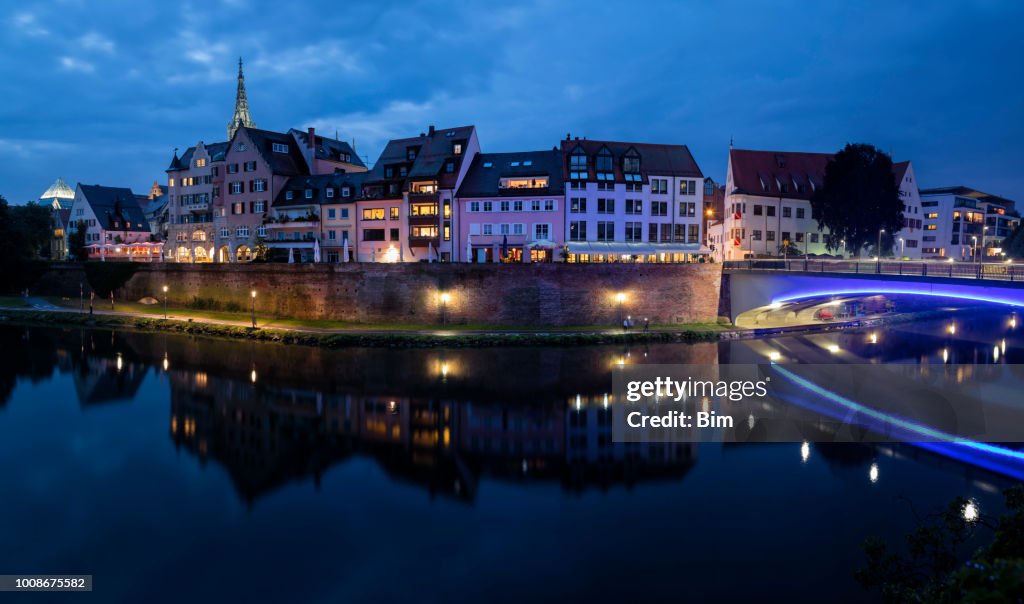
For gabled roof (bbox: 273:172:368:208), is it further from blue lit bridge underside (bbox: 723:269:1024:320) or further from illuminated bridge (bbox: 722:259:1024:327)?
blue lit bridge underside (bbox: 723:269:1024:320)

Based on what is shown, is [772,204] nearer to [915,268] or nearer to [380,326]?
[915,268]

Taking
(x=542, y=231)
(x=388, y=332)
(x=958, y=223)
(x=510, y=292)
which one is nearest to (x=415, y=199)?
(x=542, y=231)

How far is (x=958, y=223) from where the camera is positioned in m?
94.1

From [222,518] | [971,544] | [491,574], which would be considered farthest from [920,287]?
[222,518]

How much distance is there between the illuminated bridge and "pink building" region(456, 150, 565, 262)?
54.0 ft

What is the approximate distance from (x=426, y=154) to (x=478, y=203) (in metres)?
8.43

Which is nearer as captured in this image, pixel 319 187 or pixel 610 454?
pixel 610 454

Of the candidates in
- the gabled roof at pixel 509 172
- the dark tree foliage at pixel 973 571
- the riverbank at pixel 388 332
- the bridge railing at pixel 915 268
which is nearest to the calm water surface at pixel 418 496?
the dark tree foliage at pixel 973 571

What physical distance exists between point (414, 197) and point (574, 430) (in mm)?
38290

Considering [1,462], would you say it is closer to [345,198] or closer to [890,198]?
[345,198]

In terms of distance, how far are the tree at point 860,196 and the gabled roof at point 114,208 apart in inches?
4061
